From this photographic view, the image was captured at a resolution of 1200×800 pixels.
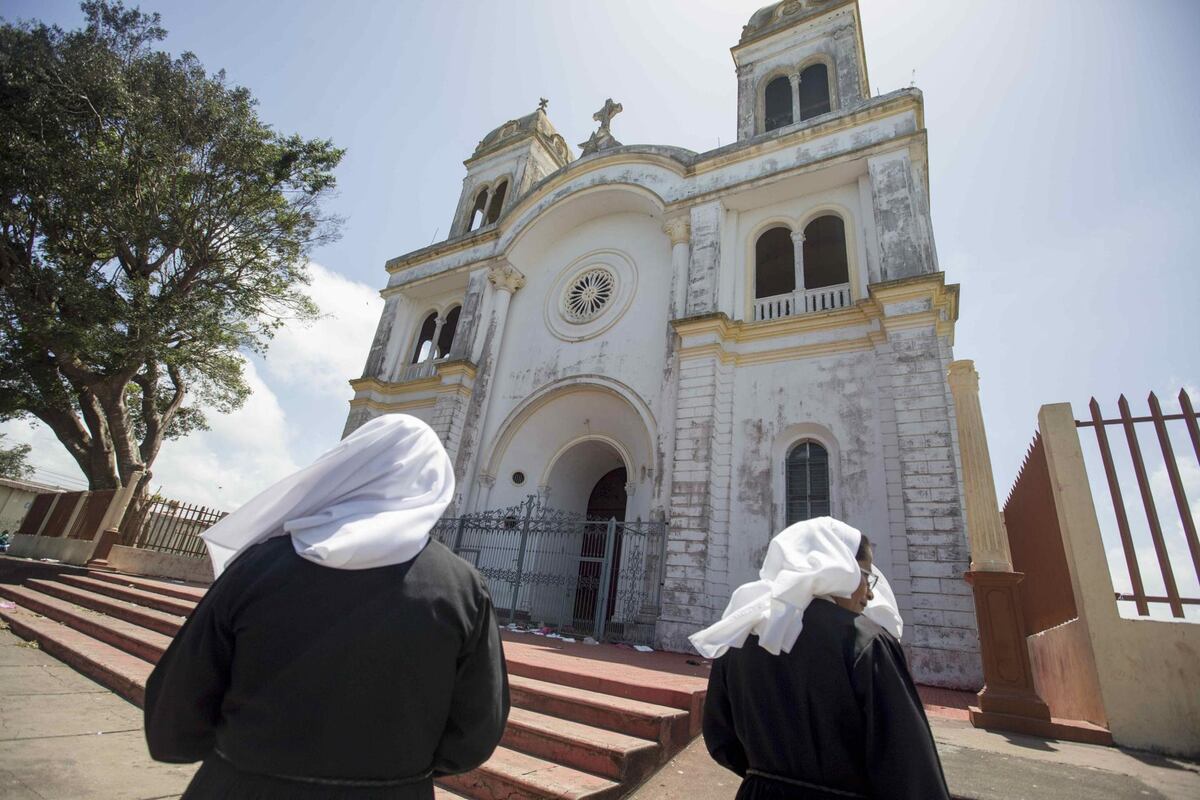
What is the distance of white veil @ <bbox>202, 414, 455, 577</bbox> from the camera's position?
141 cm

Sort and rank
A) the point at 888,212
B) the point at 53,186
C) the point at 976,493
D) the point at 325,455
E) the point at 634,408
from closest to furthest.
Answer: the point at 325,455 < the point at 976,493 < the point at 888,212 < the point at 634,408 < the point at 53,186

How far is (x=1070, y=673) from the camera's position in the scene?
4.79 metres

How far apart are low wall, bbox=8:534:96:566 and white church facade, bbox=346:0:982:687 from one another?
6.45 meters

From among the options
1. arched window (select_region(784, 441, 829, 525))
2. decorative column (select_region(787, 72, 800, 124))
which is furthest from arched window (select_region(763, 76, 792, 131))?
arched window (select_region(784, 441, 829, 525))

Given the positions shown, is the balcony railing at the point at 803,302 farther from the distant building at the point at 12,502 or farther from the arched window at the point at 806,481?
the distant building at the point at 12,502

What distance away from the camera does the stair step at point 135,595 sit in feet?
24.3

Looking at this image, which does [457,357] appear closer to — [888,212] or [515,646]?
[515,646]

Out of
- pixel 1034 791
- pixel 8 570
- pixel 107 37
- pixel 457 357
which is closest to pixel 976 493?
pixel 1034 791

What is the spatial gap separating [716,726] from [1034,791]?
202 centimetres

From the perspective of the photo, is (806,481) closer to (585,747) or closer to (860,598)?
(585,747)

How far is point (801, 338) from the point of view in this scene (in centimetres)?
942

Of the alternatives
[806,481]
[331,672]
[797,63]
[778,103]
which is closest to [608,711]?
[331,672]

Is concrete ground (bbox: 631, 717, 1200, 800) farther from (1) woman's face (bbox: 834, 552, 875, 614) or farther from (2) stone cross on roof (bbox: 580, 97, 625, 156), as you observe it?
(2) stone cross on roof (bbox: 580, 97, 625, 156)

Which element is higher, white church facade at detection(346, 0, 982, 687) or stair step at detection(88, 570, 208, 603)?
white church facade at detection(346, 0, 982, 687)
